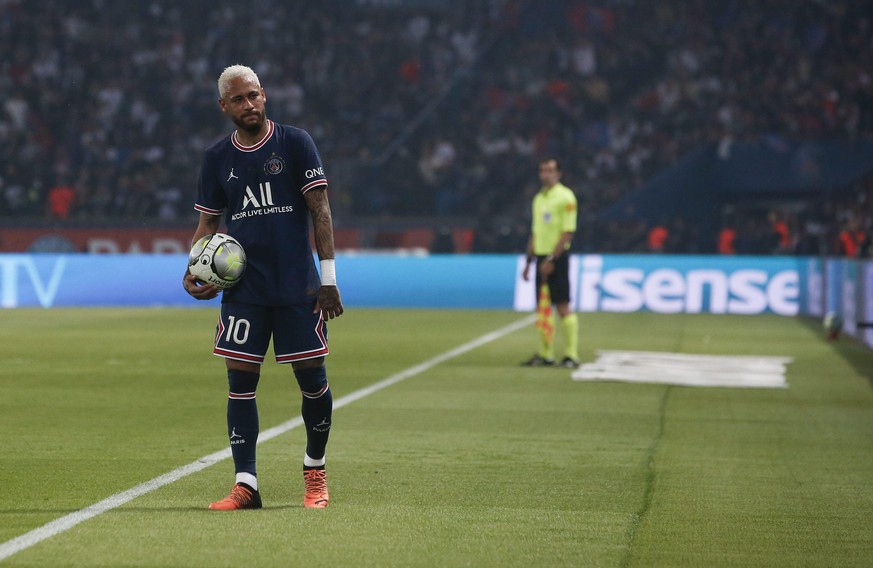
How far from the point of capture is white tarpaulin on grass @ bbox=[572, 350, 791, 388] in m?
13.7

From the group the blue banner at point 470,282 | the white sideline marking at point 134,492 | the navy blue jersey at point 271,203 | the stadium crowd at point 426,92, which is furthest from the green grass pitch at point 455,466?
the stadium crowd at point 426,92

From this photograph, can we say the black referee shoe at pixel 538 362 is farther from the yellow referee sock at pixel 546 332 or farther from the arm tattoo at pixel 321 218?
the arm tattoo at pixel 321 218

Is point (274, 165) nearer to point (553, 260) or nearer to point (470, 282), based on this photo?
point (553, 260)

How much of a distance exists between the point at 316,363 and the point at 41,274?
22.0 metres

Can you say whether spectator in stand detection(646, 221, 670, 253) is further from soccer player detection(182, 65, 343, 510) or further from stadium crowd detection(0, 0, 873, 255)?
soccer player detection(182, 65, 343, 510)

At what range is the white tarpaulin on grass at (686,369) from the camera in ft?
44.9

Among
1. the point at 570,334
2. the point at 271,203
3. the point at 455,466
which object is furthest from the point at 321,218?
the point at 570,334

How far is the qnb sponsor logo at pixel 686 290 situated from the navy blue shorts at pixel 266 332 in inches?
786

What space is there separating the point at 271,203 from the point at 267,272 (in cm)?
32

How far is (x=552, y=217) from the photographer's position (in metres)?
15.2

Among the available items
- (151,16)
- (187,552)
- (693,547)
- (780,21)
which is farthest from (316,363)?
(151,16)

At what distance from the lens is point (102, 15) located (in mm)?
37719

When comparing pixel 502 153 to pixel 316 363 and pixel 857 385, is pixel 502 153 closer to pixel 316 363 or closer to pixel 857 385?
pixel 857 385

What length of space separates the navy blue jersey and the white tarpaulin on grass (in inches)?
294
